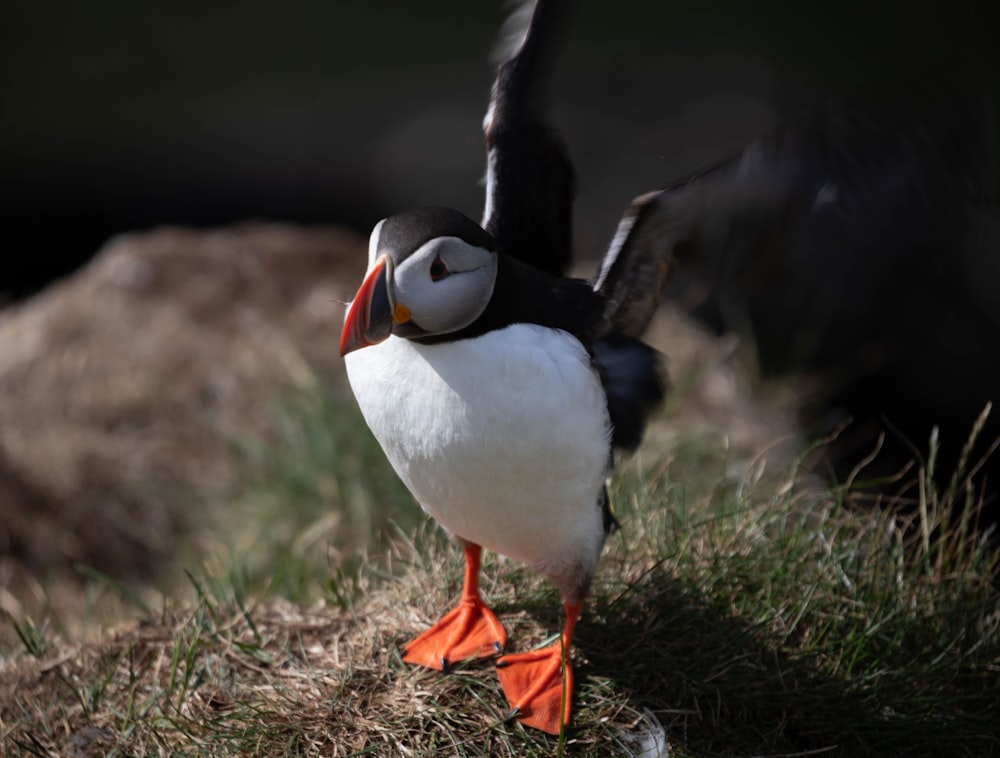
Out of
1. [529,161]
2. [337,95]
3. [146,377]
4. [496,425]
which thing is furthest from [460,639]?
[337,95]

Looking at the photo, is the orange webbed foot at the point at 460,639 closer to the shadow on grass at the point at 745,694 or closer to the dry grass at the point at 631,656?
the dry grass at the point at 631,656

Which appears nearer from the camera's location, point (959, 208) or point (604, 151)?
point (959, 208)

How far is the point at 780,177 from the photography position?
6.96ft

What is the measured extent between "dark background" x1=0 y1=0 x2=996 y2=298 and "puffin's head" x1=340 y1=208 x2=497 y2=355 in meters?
4.24

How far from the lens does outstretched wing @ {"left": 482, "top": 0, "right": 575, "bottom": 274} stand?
259 cm

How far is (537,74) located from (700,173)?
2.16 feet

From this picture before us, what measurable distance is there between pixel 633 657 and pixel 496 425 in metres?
0.81

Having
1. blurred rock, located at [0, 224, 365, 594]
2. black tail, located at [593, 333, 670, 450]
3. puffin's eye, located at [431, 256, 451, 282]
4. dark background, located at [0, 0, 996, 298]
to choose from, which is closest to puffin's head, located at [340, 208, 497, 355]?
puffin's eye, located at [431, 256, 451, 282]

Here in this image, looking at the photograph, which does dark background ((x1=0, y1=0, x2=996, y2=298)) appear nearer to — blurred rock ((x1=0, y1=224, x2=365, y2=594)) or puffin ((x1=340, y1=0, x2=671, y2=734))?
blurred rock ((x1=0, y1=224, x2=365, y2=594))

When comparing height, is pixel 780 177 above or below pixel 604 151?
above

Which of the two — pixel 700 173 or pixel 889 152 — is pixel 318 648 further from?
pixel 889 152

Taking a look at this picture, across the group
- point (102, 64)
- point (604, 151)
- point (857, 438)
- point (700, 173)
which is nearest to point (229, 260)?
point (604, 151)

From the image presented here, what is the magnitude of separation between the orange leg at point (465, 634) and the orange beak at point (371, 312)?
2.79ft

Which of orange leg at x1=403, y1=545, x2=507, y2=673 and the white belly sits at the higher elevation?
the white belly
